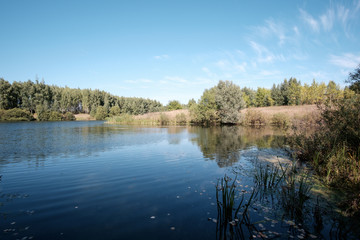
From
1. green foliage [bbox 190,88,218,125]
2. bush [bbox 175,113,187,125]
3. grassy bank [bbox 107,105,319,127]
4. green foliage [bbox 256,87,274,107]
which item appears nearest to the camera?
grassy bank [bbox 107,105,319,127]

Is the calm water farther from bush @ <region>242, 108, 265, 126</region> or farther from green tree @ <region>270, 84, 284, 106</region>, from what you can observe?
green tree @ <region>270, 84, 284, 106</region>

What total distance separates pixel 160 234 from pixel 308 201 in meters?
5.72

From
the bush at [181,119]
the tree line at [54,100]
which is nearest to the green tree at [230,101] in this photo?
the bush at [181,119]

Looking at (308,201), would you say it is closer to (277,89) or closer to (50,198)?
(50,198)

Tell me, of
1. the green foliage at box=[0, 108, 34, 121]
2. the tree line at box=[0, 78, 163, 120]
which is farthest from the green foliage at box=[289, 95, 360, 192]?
the tree line at box=[0, 78, 163, 120]

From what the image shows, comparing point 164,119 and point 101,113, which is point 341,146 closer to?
point 164,119

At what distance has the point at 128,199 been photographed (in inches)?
313

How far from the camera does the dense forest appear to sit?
5247 cm

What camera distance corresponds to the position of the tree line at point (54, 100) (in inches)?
3777

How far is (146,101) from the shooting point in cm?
14262

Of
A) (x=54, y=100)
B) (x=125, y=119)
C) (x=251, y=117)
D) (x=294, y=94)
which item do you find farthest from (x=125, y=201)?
(x=54, y=100)

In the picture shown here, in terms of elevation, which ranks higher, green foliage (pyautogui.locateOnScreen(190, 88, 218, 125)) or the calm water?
green foliage (pyautogui.locateOnScreen(190, 88, 218, 125))

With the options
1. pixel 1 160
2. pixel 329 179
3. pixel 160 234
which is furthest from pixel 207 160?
pixel 1 160

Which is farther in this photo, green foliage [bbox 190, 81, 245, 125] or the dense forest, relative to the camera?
the dense forest
